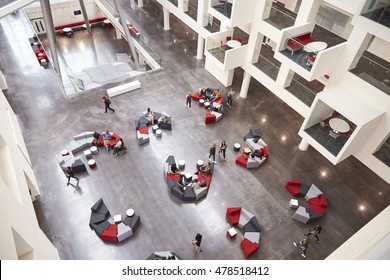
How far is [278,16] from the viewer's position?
1770 cm

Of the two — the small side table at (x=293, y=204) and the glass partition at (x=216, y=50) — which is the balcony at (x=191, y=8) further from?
the small side table at (x=293, y=204)

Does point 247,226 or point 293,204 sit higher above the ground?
point 293,204

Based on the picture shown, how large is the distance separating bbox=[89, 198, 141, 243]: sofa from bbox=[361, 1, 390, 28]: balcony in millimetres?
14122

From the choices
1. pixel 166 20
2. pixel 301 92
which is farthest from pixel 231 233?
pixel 166 20

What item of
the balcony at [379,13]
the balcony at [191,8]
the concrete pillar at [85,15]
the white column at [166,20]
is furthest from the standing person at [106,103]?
the balcony at [379,13]

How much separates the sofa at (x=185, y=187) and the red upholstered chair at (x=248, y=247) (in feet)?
11.0

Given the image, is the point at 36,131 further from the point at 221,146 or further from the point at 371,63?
the point at 371,63

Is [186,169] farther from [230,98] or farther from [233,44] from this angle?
[233,44]

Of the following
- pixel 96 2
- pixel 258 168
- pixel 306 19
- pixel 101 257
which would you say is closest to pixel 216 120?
pixel 258 168

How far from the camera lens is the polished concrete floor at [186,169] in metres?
14.7

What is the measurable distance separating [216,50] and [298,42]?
20.8ft

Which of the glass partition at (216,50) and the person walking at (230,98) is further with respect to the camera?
the person walking at (230,98)

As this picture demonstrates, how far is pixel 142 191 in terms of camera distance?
16484 millimetres
